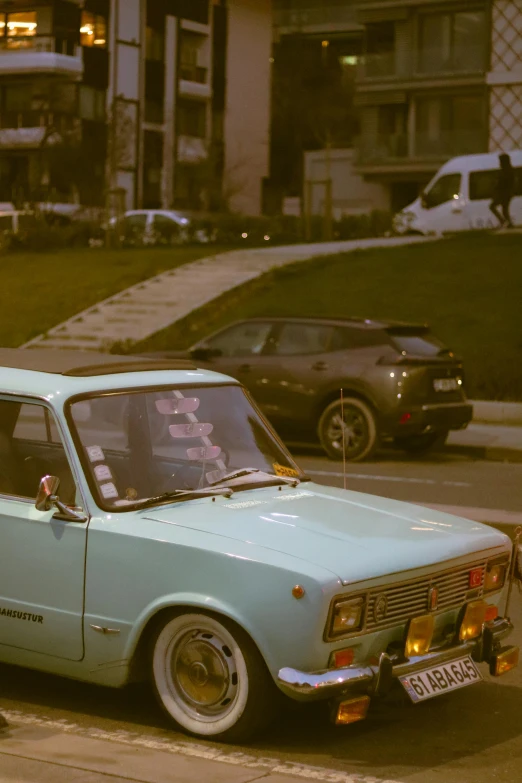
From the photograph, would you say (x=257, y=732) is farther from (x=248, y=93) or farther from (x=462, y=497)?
(x=248, y=93)

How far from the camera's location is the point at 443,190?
126 feet

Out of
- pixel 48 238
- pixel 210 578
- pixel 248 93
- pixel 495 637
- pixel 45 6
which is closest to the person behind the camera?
pixel 210 578

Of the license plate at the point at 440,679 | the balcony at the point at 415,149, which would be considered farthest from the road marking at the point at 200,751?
the balcony at the point at 415,149

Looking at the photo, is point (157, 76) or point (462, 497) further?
point (157, 76)

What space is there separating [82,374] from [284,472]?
1094mm

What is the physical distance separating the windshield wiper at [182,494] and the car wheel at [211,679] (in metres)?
0.55

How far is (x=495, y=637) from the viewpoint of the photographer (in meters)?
5.89

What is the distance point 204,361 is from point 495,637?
11.7 meters

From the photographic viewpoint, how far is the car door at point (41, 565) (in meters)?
5.84

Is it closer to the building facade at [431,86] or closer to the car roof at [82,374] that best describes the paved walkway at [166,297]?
the car roof at [82,374]

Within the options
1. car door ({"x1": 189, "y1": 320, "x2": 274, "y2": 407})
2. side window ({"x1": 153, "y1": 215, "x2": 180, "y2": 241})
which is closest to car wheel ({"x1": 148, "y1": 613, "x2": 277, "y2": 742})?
car door ({"x1": 189, "y1": 320, "x2": 274, "y2": 407})

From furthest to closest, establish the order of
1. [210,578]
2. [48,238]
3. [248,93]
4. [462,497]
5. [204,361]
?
[248,93]
[48,238]
[204,361]
[462,497]
[210,578]

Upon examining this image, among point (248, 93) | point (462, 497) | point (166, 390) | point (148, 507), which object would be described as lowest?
point (462, 497)

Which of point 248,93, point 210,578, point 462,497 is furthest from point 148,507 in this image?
point 248,93
